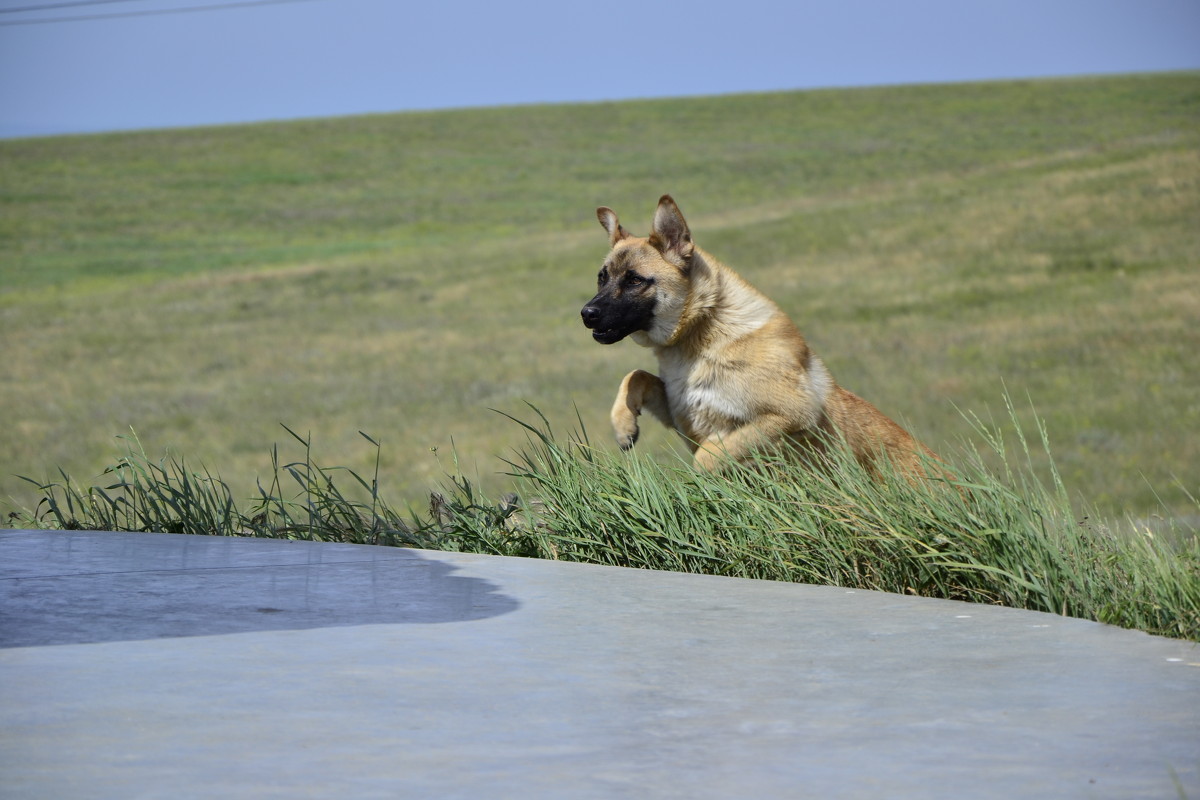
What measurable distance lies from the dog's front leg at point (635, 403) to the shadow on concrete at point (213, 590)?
3.14ft

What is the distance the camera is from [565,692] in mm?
3367

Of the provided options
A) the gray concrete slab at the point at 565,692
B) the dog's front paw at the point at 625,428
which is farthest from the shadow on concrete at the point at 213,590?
the dog's front paw at the point at 625,428

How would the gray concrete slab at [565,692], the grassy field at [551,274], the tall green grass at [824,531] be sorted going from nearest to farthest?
the gray concrete slab at [565,692], the tall green grass at [824,531], the grassy field at [551,274]

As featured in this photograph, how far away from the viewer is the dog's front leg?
5.89 m

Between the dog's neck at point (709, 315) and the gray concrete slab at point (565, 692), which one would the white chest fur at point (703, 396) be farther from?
the gray concrete slab at point (565, 692)

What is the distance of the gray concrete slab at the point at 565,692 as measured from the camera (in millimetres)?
2711

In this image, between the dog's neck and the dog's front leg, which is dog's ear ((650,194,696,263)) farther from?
the dog's front leg

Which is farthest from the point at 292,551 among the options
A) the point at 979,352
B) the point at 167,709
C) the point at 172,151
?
the point at 172,151

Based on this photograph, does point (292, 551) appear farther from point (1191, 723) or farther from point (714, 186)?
point (714, 186)

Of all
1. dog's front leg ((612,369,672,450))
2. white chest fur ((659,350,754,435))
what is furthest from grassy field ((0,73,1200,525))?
white chest fur ((659,350,754,435))

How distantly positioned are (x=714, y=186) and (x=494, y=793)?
51.1 m

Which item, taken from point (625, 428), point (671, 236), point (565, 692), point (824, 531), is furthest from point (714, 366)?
point (565, 692)

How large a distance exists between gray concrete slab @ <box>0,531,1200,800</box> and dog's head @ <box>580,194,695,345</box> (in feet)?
4.32

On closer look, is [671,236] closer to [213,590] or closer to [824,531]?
[824,531]
